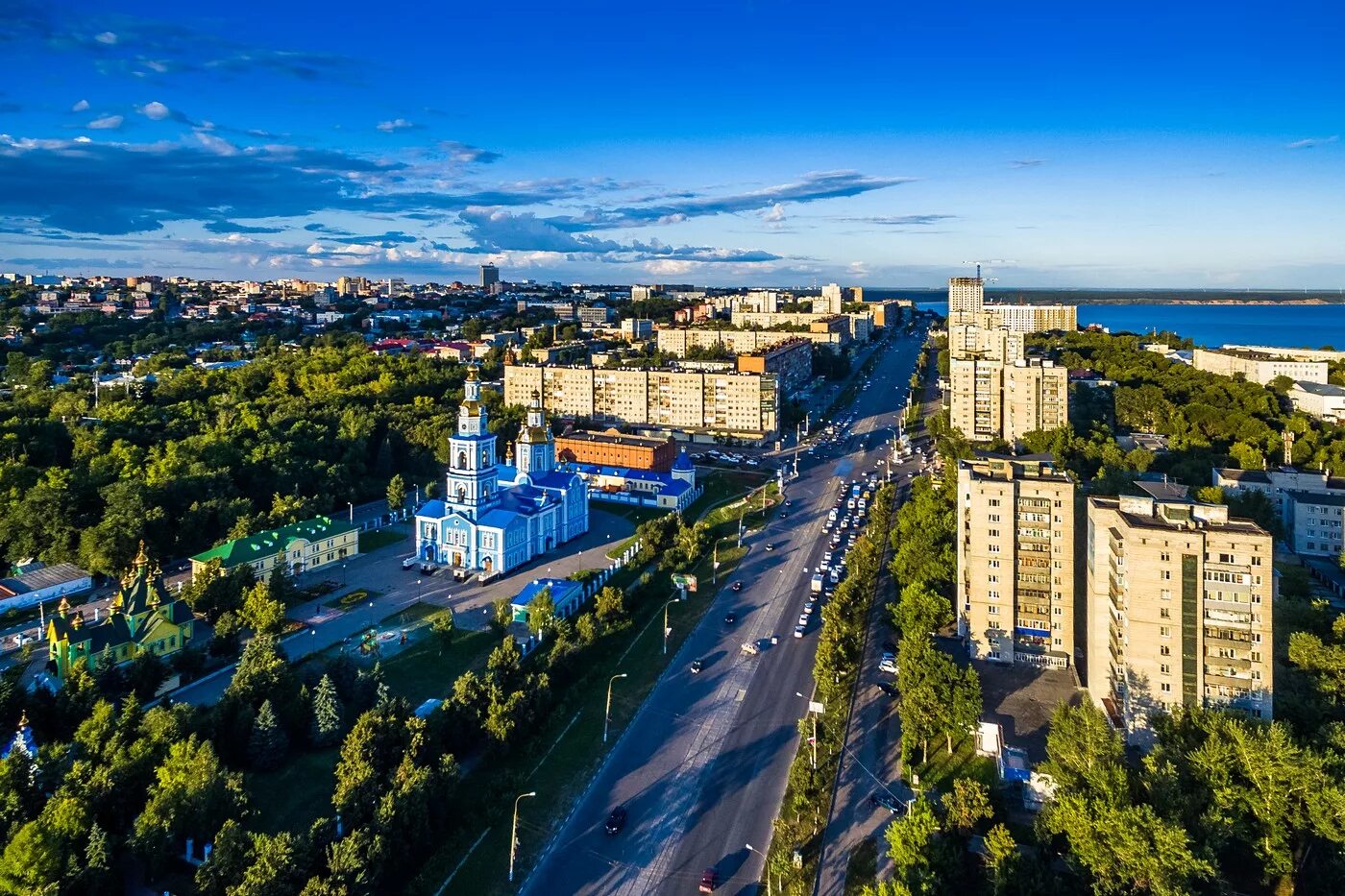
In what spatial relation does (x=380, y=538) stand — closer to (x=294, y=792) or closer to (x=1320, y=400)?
(x=294, y=792)

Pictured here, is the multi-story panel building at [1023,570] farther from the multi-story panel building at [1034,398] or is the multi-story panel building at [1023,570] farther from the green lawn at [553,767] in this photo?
the multi-story panel building at [1034,398]

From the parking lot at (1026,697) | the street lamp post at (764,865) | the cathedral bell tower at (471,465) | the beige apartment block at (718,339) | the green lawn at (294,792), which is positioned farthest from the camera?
the beige apartment block at (718,339)

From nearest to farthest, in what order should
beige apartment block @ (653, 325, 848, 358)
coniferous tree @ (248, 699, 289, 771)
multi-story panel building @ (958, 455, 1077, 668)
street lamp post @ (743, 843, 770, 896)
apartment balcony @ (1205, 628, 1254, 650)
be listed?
street lamp post @ (743, 843, 770, 896)
apartment balcony @ (1205, 628, 1254, 650)
coniferous tree @ (248, 699, 289, 771)
multi-story panel building @ (958, 455, 1077, 668)
beige apartment block @ (653, 325, 848, 358)

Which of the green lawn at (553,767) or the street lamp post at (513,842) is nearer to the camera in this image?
the street lamp post at (513,842)

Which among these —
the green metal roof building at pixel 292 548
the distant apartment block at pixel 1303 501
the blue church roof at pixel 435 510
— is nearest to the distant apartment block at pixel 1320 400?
the distant apartment block at pixel 1303 501

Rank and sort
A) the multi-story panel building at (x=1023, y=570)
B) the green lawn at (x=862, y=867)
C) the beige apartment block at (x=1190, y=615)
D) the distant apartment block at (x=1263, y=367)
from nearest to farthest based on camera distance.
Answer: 1. the green lawn at (x=862, y=867)
2. the beige apartment block at (x=1190, y=615)
3. the multi-story panel building at (x=1023, y=570)
4. the distant apartment block at (x=1263, y=367)

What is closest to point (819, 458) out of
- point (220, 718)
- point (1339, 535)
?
point (1339, 535)

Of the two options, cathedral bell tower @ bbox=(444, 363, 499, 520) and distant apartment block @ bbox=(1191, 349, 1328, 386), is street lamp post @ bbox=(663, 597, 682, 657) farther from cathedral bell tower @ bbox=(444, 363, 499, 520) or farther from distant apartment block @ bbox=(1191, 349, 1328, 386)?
distant apartment block @ bbox=(1191, 349, 1328, 386)

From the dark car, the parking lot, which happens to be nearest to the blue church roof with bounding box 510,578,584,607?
the dark car
